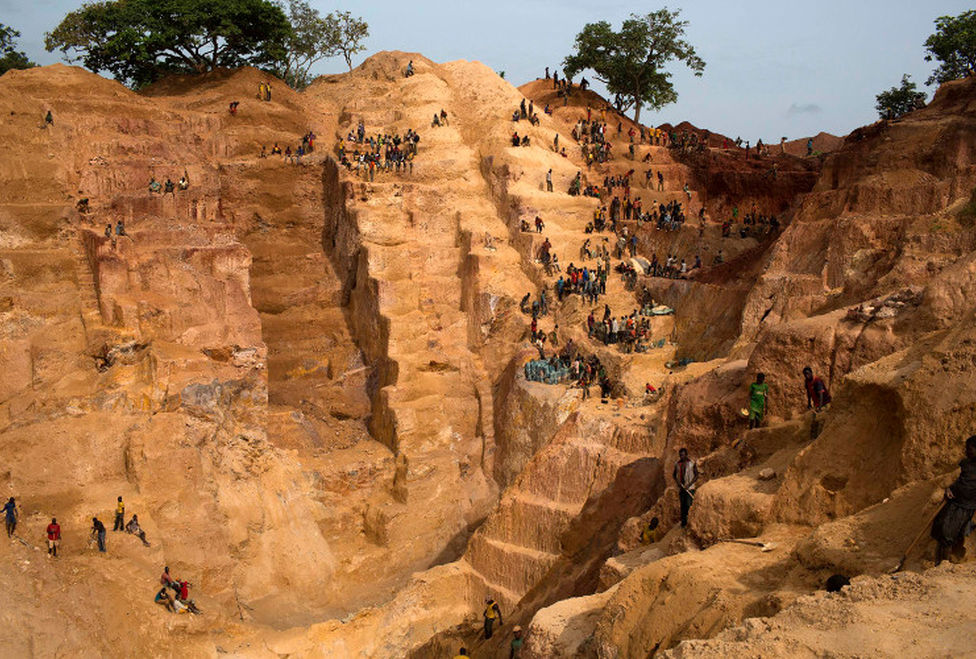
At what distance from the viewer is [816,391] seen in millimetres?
14352

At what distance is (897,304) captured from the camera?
14820 mm

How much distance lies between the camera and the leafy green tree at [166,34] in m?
44.5

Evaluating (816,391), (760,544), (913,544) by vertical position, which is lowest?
(760,544)

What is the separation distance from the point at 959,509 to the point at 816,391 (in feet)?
20.9

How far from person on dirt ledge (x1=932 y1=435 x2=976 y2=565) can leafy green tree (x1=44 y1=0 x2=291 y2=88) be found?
44.4 m

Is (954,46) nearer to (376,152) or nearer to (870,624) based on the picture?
(376,152)

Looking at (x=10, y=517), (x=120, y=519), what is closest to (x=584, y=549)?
(x=120, y=519)

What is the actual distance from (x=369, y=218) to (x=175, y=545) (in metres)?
17.6

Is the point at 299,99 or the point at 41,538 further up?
the point at 299,99

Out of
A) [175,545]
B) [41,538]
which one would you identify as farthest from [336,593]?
[41,538]

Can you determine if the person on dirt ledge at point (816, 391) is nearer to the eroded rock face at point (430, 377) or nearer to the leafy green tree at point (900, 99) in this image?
the eroded rock face at point (430, 377)

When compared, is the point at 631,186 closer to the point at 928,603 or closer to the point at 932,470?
the point at 932,470

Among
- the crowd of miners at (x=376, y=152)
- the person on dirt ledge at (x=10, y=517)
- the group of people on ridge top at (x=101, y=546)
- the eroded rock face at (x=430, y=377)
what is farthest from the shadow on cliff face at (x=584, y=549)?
the crowd of miners at (x=376, y=152)

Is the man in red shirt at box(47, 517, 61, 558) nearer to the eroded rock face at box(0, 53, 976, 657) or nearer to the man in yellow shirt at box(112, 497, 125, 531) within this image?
the eroded rock face at box(0, 53, 976, 657)
